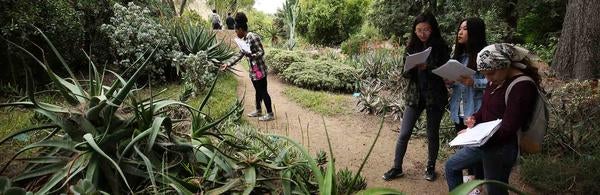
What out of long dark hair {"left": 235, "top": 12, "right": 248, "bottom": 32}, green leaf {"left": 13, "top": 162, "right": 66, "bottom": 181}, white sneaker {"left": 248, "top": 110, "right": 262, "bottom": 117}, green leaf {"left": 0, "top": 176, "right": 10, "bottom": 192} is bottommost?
white sneaker {"left": 248, "top": 110, "right": 262, "bottom": 117}

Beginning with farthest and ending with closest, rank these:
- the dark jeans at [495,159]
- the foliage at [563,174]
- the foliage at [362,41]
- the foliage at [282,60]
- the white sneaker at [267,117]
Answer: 1. the foliage at [362,41]
2. the foliage at [282,60]
3. the white sneaker at [267,117]
4. the foliage at [563,174]
5. the dark jeans at [495,159]

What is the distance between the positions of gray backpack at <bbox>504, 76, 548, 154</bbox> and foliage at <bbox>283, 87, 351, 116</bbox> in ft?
14.4

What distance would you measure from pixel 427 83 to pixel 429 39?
0.39 meters

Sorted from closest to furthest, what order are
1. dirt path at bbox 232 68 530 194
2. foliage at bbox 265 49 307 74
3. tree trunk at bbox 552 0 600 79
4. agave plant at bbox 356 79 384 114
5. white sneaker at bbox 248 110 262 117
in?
dirt path at bbox 232 68 530 194 → white sneaker at bbox 248 110 262 117 → agave plant at bbox 356 79 384 114 → tree trunk at bbox 552 0 600 79 → foliage at bbox 265 49 307 74

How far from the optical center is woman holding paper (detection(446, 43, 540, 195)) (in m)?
2.46

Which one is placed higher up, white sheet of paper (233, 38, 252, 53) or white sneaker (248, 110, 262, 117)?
white sheet of paper (233, 38, 252, 53)

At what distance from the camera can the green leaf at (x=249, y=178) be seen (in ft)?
7.57

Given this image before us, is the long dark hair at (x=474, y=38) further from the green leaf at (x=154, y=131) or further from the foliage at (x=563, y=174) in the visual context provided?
the green leaf at (x=154, y=131)

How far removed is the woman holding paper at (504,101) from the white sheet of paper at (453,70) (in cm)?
41

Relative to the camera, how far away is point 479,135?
257 centimetres

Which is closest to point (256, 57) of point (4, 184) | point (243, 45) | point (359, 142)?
point (243, 45)

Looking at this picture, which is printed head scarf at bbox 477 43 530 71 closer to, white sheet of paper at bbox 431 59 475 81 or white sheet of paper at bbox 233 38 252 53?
white sheet of paper at bbox 431 59 475 81

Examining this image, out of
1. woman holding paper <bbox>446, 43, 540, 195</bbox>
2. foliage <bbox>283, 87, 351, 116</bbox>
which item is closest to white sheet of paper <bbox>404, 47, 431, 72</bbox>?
woman holding paper <bbox>446, 43, 540, 195</bbox>

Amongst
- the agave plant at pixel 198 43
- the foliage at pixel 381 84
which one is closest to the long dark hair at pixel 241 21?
the foliage at pixel 381 84
